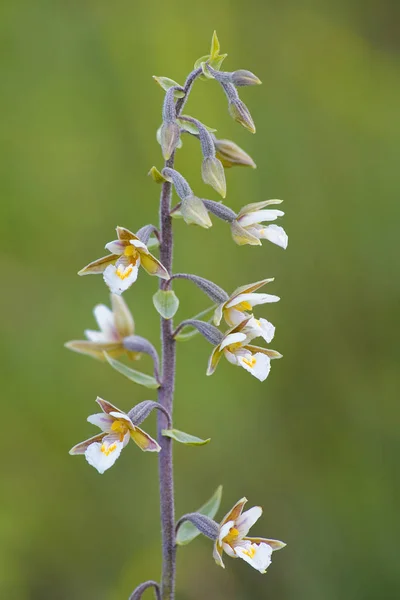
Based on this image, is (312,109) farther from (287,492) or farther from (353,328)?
(287,492)

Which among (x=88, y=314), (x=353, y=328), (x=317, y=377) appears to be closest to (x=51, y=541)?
(x=88, y=314)

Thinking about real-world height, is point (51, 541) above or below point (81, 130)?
below

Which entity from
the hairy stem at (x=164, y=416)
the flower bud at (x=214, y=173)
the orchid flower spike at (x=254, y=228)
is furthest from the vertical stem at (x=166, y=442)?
the orchid flower spike at (x=254, y=228)

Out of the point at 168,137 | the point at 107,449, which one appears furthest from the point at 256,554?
the point at 168,137

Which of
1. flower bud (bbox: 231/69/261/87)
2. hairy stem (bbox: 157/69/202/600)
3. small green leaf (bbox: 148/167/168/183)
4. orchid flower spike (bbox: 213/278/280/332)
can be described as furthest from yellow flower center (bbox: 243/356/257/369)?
flower bud (bbox: 231/69/261/87)

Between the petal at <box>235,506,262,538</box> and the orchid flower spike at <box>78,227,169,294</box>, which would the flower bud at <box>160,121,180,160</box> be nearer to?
the orchid flower spike at <box>78,227,169,294</box>

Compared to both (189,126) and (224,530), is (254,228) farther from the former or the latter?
(224,530)
